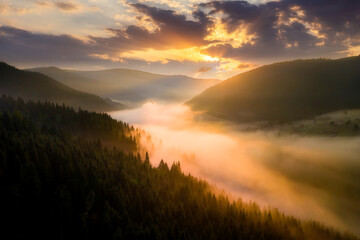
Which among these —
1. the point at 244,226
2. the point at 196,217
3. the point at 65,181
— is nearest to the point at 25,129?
the point at 65,181

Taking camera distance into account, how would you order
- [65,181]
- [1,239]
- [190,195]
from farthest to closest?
[190,195] → [65,181] → [1,239]

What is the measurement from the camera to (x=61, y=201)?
9931cm

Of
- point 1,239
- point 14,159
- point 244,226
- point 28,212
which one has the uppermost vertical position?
point 14,159

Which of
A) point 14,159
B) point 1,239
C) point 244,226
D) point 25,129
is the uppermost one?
point 25,129

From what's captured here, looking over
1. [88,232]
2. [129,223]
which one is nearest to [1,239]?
[88,232]

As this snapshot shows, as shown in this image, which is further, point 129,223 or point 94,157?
point 94,157

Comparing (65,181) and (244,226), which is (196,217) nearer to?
(244,226)

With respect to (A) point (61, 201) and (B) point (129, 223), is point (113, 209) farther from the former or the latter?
(A) point (61, 201)

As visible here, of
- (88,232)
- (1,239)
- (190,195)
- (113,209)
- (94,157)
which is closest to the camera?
(1,239)

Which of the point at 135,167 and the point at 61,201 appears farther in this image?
the point at 135,167

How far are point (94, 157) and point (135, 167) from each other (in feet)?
91.0

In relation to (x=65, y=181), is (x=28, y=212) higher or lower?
lower

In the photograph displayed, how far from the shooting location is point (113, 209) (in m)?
105

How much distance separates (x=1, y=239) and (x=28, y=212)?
1286 cm
